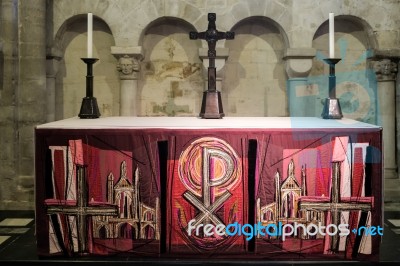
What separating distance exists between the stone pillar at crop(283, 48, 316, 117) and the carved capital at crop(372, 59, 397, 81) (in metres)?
0.76

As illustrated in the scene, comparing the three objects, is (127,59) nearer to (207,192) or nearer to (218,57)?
(218,57)

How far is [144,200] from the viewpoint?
11.2 ft

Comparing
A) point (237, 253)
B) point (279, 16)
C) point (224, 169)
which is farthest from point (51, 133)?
point (279, 16)

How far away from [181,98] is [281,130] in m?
2.82

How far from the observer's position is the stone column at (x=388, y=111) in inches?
228

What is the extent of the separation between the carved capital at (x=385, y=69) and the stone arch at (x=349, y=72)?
6.7 inches

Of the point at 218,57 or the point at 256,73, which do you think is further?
the point at 256,73

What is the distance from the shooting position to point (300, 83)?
5.81m

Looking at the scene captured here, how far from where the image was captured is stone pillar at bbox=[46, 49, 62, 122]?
5.85 m

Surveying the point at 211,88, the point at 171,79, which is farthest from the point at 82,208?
the point at 171,79

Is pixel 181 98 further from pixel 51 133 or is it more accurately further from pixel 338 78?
pixel 51 133

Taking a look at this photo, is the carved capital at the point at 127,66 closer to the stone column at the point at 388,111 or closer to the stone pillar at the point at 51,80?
the stone pillar at the point at 51,80

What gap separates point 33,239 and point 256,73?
3.28 m

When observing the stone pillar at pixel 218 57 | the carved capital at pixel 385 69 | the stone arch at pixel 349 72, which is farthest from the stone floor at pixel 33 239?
the stone pillar at pixel 218 57
